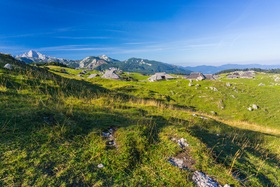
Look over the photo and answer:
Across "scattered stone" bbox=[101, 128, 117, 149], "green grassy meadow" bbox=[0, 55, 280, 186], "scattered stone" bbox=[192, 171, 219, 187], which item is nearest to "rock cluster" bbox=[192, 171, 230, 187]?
"scattered stone" bbox=[192, 171, 219, 187]

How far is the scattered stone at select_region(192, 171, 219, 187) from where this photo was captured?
5283 millimetres

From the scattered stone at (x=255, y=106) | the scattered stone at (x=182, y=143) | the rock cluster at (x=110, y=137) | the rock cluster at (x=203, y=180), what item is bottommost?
the scattered stone at (x=255, y=106)

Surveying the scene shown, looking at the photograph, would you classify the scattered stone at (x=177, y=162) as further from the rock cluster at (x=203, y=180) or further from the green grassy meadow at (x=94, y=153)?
the rock cluster at (x=203, y=180)

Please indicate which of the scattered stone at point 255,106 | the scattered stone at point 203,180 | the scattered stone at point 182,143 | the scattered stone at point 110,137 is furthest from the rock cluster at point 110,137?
the scattered stone at point 255,106

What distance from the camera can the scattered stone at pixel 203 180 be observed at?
5283mm

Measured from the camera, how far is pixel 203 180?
5445 millimetres

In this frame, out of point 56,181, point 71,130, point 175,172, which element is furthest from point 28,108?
point 175,172

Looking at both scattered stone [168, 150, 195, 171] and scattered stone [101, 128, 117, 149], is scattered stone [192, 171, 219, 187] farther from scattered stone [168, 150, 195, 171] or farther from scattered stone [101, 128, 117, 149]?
scattered stone [101, 128, 117, 149]

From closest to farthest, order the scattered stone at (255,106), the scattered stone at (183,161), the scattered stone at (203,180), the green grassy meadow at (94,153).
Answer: the green grassy meadow at (94,153) < the scattered stone at (203,180) < the scattered stone at (183,161) < the scattered stone at (255,106)

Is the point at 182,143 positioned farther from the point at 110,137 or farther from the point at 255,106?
the point at 255,106

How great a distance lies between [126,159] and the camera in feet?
20.3

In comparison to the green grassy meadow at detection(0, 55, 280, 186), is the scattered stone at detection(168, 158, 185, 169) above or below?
below

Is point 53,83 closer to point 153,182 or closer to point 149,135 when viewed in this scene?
point 149,135

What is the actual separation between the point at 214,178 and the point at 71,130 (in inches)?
242
